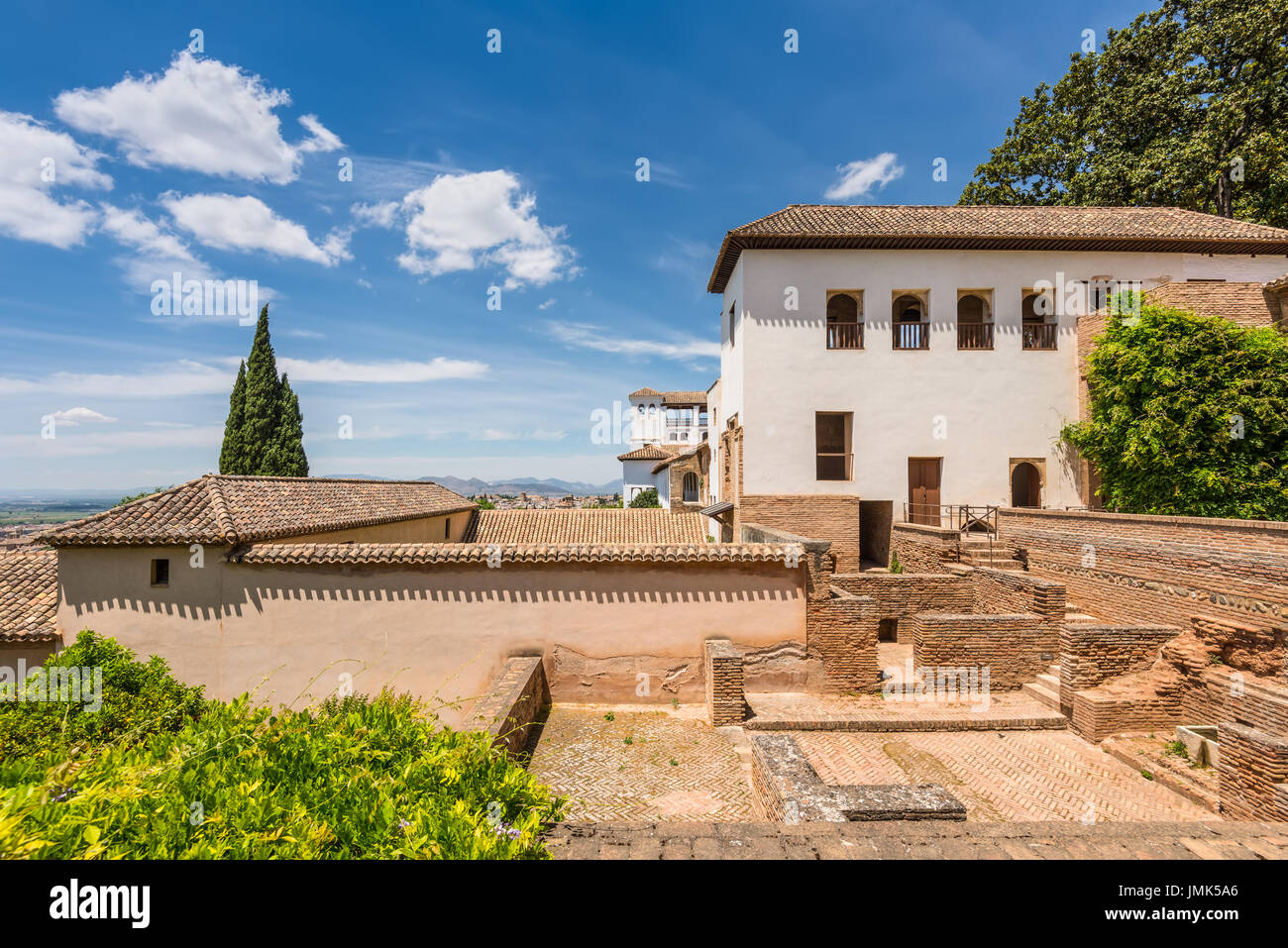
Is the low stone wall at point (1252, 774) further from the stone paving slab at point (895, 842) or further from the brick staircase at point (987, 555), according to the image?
the brick staircase at point (987, 555)

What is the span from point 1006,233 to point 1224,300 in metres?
5.28

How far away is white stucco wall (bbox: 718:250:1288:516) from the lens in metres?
14.9

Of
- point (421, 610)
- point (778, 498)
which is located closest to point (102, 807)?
point (421, 610)

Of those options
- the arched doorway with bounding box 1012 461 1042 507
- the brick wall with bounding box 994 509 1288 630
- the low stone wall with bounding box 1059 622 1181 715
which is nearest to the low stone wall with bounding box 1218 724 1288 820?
the low stone wall with bounding box 1059 622 1181 715

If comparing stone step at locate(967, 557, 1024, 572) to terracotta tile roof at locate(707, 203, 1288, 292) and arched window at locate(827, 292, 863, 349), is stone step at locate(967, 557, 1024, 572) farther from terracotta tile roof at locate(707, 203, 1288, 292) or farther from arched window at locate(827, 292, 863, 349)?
terracotta tile roof at locate(707, 203, 1288, 292)

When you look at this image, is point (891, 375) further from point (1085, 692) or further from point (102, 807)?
point (102, 807)

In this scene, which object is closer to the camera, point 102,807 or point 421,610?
point 102,807

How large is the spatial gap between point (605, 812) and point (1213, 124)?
2889 centimetres

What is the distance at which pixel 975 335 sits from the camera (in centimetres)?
1526

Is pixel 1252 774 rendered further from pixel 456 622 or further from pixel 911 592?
pixel 456 622

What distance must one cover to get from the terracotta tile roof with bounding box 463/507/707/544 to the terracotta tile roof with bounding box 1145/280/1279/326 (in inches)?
578

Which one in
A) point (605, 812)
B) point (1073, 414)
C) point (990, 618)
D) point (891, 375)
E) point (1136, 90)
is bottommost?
point (605, 812)

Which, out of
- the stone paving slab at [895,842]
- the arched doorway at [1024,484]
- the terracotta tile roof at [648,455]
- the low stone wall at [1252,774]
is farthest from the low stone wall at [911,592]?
the terracotta tile roof at [648,455]
